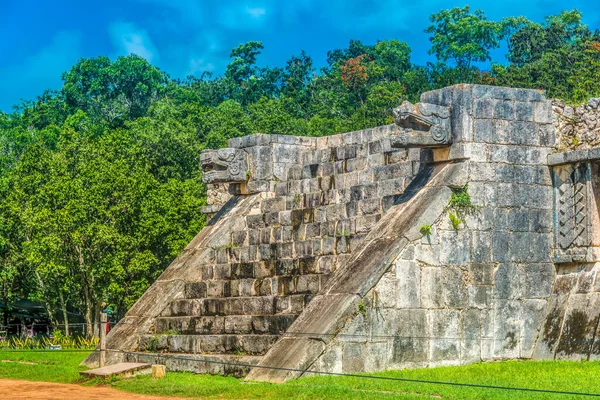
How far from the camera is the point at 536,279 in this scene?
14516 millimetres

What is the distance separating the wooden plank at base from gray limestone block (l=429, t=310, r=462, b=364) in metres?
4.12

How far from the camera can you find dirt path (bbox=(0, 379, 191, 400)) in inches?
503

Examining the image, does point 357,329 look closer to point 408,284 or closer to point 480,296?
point 408,284

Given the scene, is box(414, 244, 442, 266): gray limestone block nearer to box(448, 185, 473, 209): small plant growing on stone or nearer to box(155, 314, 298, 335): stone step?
box(448, 185, 473, 209): small plant growing on stone

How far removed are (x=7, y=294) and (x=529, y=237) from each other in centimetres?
2398

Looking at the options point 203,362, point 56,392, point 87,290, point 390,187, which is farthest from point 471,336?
point 87,290

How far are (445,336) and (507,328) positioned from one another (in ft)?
3.21

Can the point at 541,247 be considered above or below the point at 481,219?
below

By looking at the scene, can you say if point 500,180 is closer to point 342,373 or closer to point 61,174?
point 342,373

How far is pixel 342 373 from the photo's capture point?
12977 millimetres

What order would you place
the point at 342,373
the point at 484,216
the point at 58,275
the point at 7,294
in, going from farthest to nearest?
the point at 7,294, the point at 58,275, the point at 484,216, the point at 342,373

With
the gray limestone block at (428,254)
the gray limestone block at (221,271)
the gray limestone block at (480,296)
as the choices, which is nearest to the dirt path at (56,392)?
the gray limestone block at (221,271)

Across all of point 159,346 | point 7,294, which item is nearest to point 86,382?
point 159,346

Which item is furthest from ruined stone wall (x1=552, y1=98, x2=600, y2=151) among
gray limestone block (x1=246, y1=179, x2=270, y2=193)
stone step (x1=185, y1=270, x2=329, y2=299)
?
gray limestone block (x1=246, y1=179, x2=270, y2=193)
